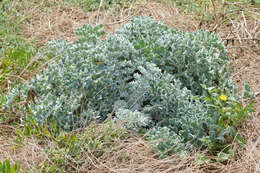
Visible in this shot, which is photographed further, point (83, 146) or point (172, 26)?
point (172, 26)

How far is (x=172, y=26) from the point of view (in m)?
5.24

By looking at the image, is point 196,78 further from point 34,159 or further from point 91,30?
point 34,159

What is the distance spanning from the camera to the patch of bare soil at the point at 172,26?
3.05m

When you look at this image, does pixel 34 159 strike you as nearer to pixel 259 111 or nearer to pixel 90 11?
pixel 259 111

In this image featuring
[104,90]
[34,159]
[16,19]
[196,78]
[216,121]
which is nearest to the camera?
[34,159]

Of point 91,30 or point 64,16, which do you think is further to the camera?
point 64,16

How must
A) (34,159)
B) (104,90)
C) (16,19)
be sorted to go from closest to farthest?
1. (34,159)
2. (104,90)
3. (16,19)

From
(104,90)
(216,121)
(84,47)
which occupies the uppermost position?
(84,47)

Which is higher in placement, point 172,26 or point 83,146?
point 172,26

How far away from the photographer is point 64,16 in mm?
5859

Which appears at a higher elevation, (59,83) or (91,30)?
(91,30)

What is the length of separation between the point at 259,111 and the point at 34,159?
2.14 metres

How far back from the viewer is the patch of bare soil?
3.05 metres

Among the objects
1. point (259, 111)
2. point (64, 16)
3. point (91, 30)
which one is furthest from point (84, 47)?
point (64, 16)
